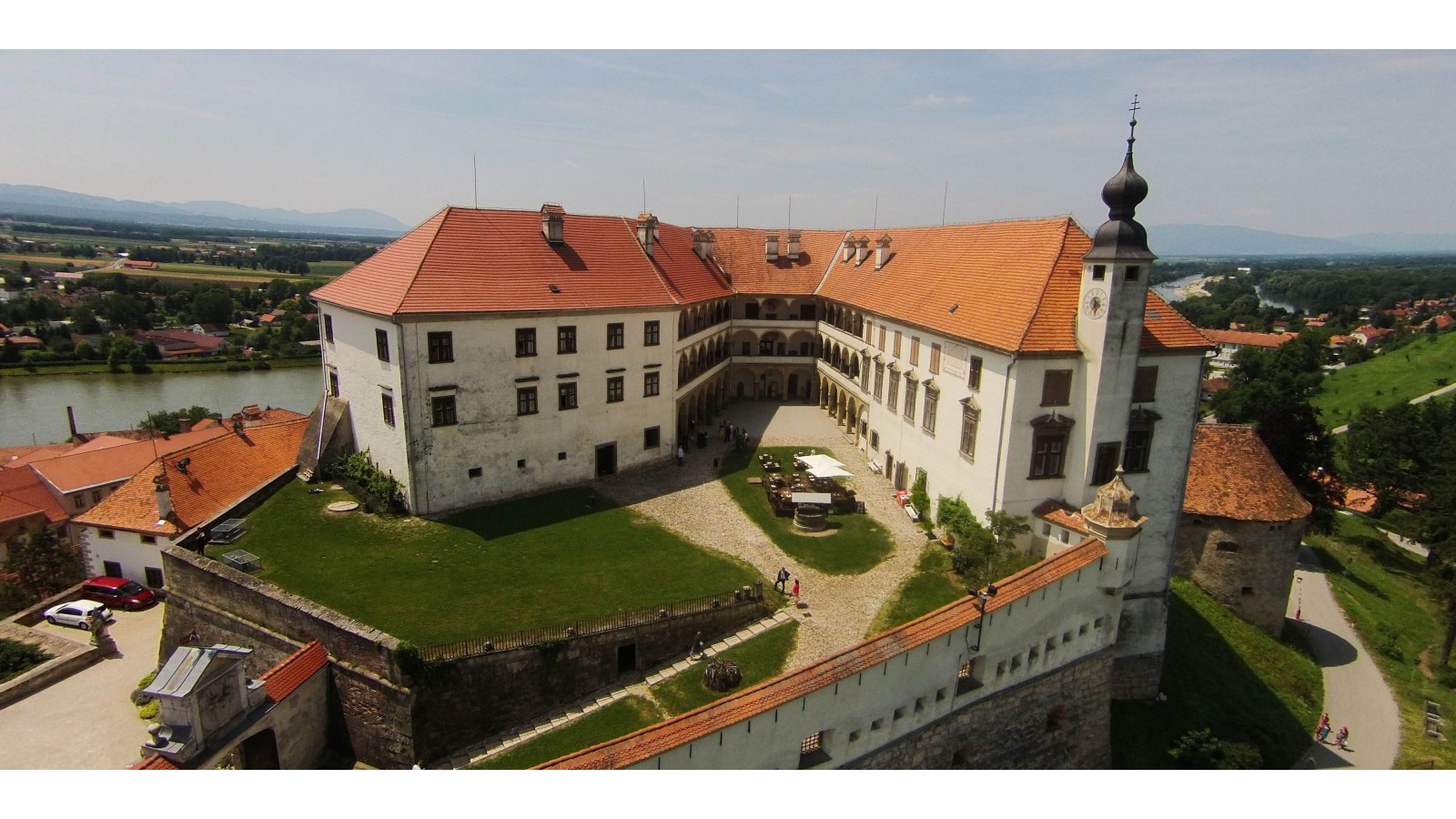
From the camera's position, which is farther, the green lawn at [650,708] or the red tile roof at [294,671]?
the red tile roof at [294,671]

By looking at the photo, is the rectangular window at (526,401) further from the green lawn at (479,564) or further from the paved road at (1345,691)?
the paved road at (1345,691)

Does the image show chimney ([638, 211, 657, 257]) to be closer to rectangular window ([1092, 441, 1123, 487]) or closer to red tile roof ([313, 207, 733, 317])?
red tile roof ([313, 207, 733, 317])

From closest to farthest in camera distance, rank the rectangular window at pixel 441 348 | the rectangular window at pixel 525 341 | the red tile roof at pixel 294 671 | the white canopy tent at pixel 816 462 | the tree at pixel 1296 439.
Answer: the red tile roof at pixel 294 671, the rectangular window at pixel 441 348, the rectangular window at pixel 525 341, the white canopy tent at pixel 816 462, the tree at pixel 1296 439

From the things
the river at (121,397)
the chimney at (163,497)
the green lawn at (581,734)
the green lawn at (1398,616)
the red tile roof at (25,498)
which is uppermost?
the chimney at (163,497)

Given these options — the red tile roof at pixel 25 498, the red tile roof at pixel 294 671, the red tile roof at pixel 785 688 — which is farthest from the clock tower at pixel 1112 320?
the red tile roof at pixel 25 498

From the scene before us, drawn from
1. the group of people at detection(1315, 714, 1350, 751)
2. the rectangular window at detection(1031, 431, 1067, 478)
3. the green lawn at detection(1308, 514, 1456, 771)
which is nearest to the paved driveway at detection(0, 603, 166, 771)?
the rectangular window at detection(1031, 431, 1067, 478)

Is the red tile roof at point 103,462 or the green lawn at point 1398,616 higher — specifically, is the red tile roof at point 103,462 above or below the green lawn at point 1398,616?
above
